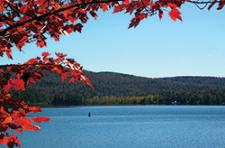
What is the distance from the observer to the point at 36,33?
4.26 m

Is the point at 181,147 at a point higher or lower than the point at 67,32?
lower

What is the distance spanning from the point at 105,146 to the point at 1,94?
48360 millimetres

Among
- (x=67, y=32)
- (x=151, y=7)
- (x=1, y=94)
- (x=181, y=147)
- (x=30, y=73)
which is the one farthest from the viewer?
(x=181, y=147)

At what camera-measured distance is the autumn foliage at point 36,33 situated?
3.04 metres

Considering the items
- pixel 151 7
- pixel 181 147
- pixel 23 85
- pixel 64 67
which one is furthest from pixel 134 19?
pixel 181 147

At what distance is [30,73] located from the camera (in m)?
3.71

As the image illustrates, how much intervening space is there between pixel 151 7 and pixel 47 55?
109 cm

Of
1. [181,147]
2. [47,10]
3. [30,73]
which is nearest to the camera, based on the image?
[30,73]

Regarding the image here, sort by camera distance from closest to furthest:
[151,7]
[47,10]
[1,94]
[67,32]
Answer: [1,94] < [151,7] < [47,10] < [67,32]

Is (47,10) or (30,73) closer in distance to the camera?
(30,73)

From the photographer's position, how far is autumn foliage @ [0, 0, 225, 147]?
3.04 meters

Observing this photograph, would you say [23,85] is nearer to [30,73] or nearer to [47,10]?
[30,73]

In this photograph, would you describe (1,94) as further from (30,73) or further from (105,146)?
(105,146)

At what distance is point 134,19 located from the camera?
351cm
